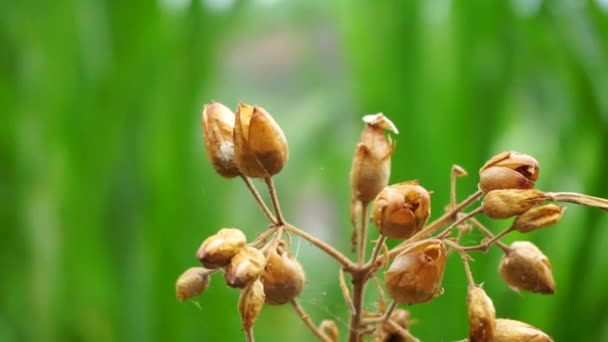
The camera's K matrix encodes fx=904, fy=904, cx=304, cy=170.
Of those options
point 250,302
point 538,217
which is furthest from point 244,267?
point 538,217

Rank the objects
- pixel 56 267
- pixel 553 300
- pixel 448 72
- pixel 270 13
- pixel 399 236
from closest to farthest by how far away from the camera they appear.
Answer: pixel 399 236 → pixel 553 300 → pixel 448 72 → pixel 56 267 → pixel 270 13

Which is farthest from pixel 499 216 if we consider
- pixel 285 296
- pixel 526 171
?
pixel 285 296

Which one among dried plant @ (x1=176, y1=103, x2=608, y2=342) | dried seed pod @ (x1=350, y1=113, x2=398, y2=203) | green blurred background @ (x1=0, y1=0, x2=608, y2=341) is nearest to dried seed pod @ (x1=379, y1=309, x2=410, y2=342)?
dried plant @ (x1=176, y1=103, x2=608, y2=342)

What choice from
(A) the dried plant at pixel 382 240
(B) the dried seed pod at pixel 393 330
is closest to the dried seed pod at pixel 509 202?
(A) the dried plant at pixel 382 240

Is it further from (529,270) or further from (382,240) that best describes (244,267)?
(529,270)

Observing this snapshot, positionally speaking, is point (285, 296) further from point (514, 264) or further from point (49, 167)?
point (49, 167)

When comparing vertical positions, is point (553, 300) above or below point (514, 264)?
below

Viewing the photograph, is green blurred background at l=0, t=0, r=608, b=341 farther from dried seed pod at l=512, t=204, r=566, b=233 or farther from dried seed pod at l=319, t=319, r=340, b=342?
dried seed pod at l=512, t=204, r=566, b=233

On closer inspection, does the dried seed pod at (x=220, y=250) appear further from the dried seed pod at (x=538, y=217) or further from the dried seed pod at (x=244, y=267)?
the dried seed pod at (x=538, y=217)
